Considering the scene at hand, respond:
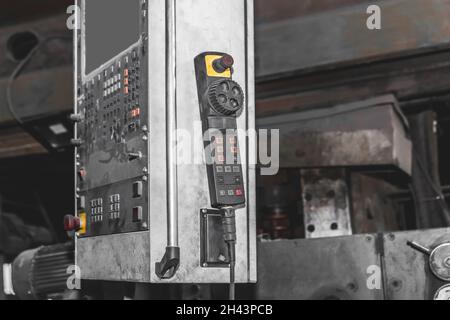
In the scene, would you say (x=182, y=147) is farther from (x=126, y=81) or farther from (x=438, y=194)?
(x=438, y=194)

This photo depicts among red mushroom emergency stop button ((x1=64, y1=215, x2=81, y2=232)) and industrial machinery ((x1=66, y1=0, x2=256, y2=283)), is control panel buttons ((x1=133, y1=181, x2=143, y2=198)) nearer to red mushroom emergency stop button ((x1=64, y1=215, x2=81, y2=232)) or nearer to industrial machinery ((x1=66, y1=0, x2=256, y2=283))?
industrial machinery ((x1=66, y1=0, x2=256, y2=283))

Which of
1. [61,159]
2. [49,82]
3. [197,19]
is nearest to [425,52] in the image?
[197,19]

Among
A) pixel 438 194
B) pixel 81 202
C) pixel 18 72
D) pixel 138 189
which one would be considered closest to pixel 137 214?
pixel 138 189

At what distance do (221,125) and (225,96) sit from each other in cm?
6

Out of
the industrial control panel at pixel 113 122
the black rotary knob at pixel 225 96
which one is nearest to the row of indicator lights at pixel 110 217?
the industrial control panel at pixel 113 122

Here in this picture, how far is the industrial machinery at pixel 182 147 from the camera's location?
57.0 inches

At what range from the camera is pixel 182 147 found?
1479 millimetres

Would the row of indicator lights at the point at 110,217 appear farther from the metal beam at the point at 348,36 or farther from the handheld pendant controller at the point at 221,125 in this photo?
the metal beam at the point at 348,36

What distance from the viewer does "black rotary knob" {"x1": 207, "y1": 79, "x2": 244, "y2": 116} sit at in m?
1.45

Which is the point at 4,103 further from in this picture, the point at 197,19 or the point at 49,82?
the point at 197,19

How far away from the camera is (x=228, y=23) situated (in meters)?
1.57

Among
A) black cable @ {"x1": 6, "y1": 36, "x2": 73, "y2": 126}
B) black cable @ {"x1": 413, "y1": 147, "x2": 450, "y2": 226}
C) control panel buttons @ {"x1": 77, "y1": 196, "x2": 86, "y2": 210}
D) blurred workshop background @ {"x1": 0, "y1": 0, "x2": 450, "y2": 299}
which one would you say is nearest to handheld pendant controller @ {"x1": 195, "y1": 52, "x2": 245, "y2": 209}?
control panel buttons @ {"x1": 77, "y1": 196, "x2": 86, "y2": 210}
